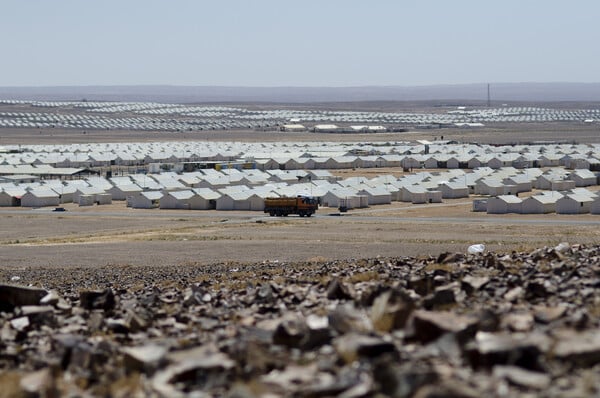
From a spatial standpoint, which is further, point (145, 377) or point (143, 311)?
point (143, 311)

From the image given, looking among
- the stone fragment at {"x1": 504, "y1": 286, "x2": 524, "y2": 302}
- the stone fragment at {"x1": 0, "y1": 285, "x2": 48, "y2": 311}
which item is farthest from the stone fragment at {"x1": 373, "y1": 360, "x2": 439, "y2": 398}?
the stone fragment at {"x1": 0, "y1": 285, "x2": 48, "y2": 311}

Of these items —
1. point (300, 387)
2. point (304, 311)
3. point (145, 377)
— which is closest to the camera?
point (300, 387)

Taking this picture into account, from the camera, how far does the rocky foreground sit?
8727 millimetres

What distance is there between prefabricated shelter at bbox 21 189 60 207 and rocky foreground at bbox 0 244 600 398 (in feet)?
192

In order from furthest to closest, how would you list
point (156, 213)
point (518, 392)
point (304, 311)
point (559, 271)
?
point (156, 213)
point (559, 271)
point (304, 311)
point (518, 392)

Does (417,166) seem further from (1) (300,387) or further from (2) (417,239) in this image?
(1) (300,387)

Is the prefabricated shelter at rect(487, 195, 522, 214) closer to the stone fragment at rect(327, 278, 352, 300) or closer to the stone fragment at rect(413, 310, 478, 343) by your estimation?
the stone fragment at rect(327, 278, 352, 300)

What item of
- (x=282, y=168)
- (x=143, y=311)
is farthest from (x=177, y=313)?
(x=282, y=168)

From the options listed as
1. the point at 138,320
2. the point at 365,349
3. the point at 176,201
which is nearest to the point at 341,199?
the point at 176,201

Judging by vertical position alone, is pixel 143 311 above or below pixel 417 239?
above

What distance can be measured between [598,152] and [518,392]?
368 feet

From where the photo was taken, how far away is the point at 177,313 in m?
14.5

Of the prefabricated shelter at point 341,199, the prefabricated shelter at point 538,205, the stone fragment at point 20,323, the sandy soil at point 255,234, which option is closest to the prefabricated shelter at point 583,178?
the sandy soil at point 255,234

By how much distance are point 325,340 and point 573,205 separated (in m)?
55.9
